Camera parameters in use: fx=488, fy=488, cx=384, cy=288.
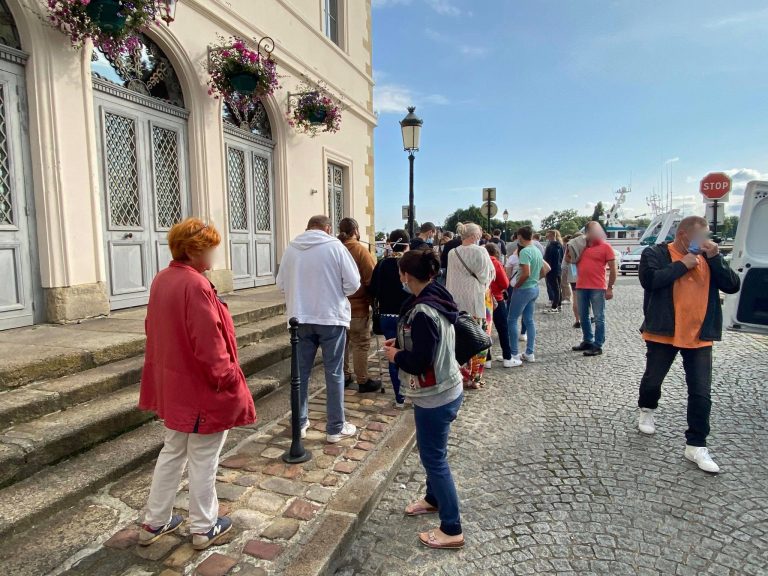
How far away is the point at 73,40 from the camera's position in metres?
4.92

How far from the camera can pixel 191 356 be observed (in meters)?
2.38

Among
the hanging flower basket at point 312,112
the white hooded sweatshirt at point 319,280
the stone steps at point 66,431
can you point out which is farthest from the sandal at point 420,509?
the hanging flower basket at point 312,112

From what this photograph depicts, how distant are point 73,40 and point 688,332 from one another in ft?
20.5

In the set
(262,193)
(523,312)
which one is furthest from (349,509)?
(262,193)

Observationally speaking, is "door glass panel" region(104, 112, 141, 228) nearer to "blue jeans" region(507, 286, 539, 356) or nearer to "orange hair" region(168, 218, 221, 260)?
"orange hair" region(168, 218, 221, 260)

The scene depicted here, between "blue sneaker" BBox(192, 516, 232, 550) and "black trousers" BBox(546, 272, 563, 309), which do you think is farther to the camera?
"black trousers" BBox(546, 272, 563, 309)

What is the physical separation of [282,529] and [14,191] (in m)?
4.33

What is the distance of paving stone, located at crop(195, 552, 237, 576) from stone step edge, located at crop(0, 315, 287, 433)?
1780mm

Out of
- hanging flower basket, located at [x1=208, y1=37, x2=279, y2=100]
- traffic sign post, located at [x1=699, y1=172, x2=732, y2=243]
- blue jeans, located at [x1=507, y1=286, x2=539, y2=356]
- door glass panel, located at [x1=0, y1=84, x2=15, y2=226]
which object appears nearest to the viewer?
door glass panel, located at [x1=0, y1=84, x2=15, y2=226]

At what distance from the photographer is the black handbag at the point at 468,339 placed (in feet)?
8.77

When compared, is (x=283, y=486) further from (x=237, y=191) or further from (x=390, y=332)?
(x=237, y=191)

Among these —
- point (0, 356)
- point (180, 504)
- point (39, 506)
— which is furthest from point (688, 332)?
point (0, 356)

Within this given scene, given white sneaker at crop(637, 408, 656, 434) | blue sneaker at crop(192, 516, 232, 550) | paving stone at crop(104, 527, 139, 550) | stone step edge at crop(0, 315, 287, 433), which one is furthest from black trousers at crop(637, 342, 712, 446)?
stone step edge at crop(0, 315, 287, 433)

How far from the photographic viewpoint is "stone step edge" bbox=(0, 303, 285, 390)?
3531 mm
